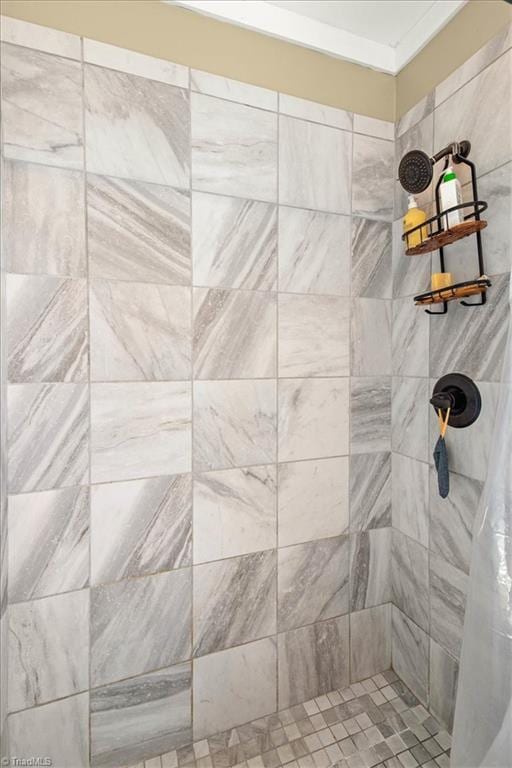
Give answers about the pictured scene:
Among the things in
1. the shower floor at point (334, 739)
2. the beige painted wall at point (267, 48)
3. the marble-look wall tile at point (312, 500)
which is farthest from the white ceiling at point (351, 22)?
the shower floor at point (334, 739)

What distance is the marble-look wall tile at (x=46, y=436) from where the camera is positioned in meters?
0.94

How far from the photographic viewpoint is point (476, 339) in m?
1.04

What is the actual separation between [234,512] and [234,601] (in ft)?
0.91

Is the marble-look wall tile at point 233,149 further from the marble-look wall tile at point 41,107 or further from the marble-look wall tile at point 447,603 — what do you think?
the marble-look wall tile at point 447,603

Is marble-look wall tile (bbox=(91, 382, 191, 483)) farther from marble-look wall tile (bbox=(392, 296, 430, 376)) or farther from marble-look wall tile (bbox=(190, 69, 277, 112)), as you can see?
marble-look wall tile (bbox=(190, 69, 277, 112))

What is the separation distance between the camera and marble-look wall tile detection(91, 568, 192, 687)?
3.38 feet

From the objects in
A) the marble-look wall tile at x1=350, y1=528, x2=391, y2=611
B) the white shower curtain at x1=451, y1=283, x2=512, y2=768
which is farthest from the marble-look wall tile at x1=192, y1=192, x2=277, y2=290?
the marble-look wall tile at x1=350, y1=528, x2=391, y2=611

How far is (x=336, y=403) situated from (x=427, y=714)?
40.9 inches

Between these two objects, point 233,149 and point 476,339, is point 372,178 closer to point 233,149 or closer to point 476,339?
point 233,149

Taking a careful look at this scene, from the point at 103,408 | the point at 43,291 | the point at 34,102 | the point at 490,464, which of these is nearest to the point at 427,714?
the point at 490,464

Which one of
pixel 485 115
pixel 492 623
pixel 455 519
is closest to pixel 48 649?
pixel 492 623

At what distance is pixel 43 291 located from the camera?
0.96 meters

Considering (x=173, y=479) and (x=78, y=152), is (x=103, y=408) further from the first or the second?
(x=78, y=152)

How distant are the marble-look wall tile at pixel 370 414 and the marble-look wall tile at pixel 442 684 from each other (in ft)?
2.13
